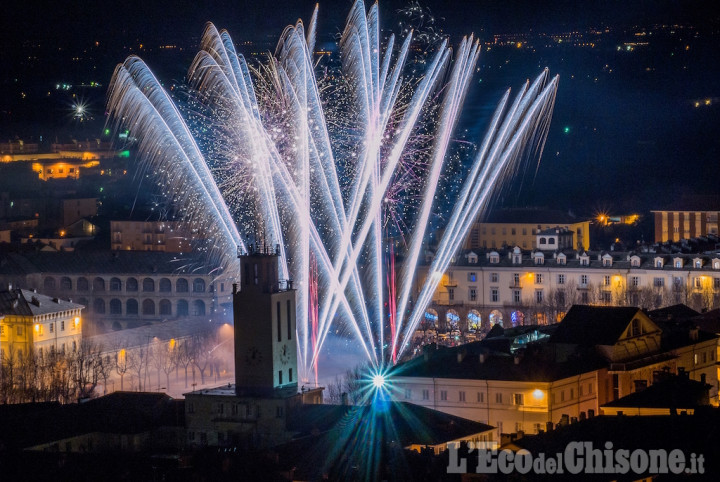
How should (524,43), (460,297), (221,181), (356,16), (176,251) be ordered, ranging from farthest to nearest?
(524,43) < (176,251) < (460,297) < (221,181) < (356,16)

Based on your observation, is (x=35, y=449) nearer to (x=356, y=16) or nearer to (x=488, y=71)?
(x=356, y=16)

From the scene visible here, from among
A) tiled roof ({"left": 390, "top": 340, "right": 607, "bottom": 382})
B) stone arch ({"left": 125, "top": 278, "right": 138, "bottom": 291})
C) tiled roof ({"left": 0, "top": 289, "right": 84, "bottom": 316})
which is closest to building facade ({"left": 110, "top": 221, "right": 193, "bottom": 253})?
stone arch ({"left": 125, "top": 278, "right": 138, "bottom": 291})

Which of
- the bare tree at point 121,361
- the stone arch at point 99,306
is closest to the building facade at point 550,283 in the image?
the stone arch at point 99,306

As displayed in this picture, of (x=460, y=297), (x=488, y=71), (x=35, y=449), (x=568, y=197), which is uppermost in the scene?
(x=488, y=71)

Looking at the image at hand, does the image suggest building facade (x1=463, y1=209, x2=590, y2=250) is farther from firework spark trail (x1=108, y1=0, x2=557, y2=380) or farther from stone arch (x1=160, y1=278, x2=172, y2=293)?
firework spark trail (x1=108, y1=0, x2=557, y2=380)

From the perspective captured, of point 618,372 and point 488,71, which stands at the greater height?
point 488,71

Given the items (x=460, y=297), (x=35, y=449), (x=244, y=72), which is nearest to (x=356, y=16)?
(x=244, y=72)
